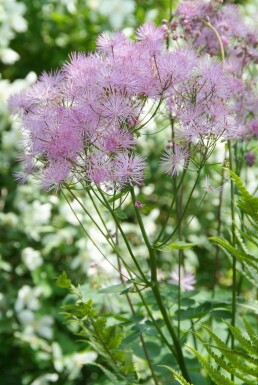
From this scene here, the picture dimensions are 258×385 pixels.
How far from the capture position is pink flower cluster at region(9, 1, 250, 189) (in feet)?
4.20

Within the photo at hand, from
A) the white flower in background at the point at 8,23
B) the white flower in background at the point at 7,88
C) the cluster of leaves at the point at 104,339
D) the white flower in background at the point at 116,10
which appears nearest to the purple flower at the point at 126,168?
the cluster of leaves at the point at 104,339

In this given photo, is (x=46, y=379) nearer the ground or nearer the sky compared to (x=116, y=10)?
nearer the ground

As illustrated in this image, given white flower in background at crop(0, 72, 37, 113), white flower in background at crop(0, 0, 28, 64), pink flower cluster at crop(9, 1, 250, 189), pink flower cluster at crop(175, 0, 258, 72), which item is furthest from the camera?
white flower in background at crop(0, 0, 28, 64)

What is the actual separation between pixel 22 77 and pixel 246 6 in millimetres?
1519

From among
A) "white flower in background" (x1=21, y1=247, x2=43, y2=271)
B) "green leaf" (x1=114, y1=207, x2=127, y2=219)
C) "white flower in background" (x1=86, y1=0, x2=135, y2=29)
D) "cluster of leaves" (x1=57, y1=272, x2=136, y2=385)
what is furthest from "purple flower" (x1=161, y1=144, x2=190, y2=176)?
"white flower in background" (x1=86, y1=0, x2=135, y2=29)

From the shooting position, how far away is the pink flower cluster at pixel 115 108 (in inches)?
50.4

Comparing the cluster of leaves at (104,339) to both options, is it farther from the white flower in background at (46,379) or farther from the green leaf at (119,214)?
the white flower in background at (46,379)

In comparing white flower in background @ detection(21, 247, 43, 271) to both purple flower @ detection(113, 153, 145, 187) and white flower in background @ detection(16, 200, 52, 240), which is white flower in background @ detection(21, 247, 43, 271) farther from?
purple flower @ detection(113, 153, 145, 187)

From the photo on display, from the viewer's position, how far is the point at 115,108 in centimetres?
127

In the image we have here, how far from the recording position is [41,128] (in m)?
1.33

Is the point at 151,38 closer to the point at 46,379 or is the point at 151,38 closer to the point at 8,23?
the point at 46,379

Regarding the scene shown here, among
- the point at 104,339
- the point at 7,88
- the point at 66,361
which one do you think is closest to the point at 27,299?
the point at 66,361

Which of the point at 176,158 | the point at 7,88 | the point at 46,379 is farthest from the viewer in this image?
the point at 7,88

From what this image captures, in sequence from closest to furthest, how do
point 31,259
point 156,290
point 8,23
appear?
point 156,290 → point 31,259 → point 8,23
